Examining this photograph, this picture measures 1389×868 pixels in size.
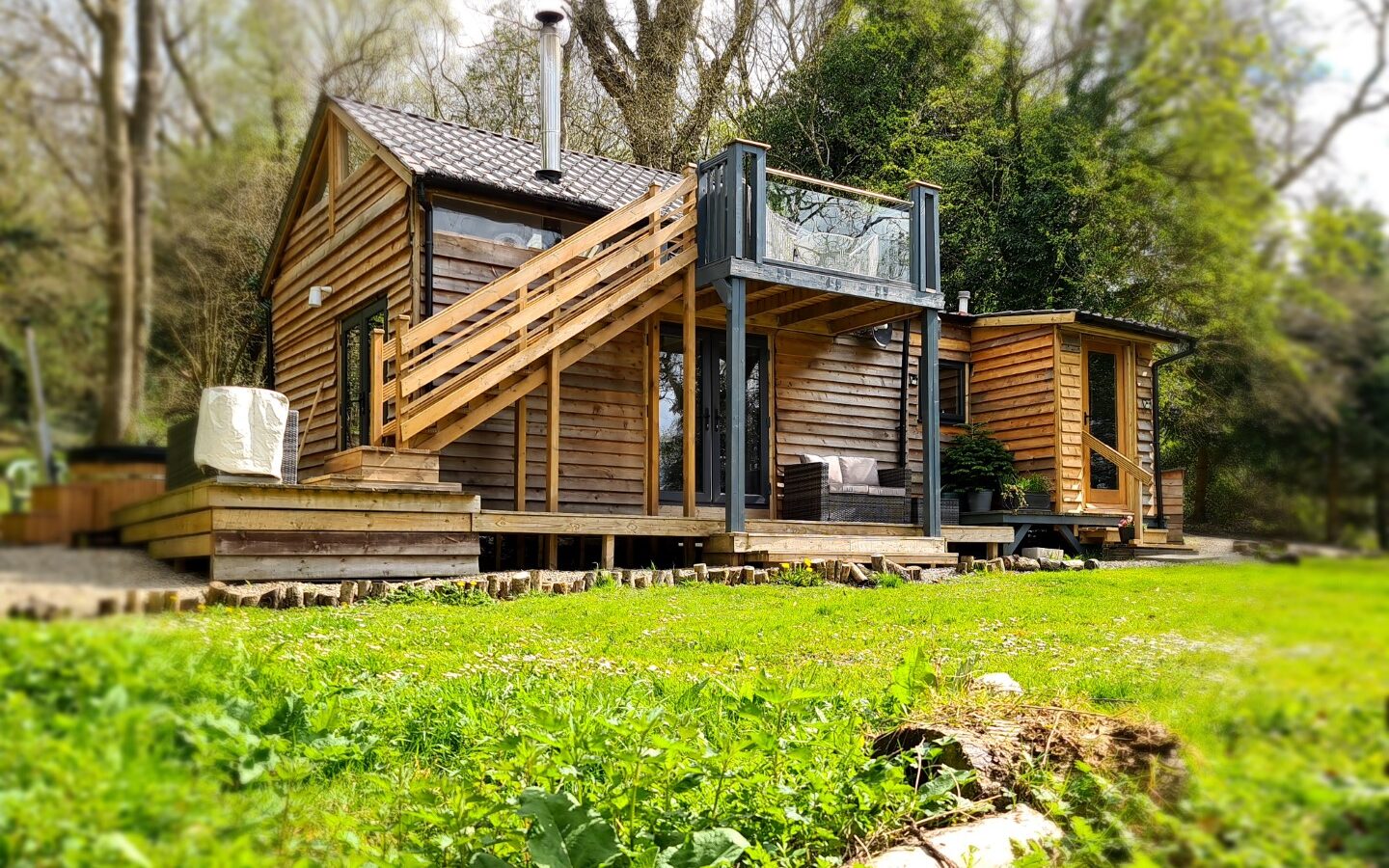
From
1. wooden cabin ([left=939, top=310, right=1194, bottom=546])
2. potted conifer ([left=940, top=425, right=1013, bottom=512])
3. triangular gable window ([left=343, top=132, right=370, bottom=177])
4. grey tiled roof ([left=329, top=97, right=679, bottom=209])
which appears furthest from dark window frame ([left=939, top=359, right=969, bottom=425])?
triangular gable window ([left=343, top=132, right=370, bottom=177])

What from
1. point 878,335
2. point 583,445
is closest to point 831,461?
point 878,335

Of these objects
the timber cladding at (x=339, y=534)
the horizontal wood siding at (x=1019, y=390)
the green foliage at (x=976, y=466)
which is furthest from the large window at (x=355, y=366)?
the horizontal wood siding at (x=1019, y=390)

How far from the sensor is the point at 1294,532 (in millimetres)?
958

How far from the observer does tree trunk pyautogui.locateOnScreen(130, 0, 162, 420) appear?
917 mm

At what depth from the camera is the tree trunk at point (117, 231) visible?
2.94 ft

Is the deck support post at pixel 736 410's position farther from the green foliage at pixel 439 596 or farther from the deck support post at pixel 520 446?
the green foliage at pixel 439 596

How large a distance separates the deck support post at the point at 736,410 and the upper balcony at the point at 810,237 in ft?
0.97

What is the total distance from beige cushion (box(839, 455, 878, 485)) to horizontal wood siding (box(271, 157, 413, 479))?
596cm

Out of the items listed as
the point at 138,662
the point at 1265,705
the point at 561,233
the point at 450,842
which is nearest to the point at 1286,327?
the point at 1265,705

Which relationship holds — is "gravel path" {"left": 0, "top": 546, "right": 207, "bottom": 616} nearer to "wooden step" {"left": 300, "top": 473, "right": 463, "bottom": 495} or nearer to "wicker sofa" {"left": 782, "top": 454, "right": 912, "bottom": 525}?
"wooden step" {"left": 300, "top": 473, "right": 463, "bottom": 495}

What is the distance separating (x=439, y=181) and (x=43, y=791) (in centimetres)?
1132

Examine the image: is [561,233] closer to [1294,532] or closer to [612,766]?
[612,766]

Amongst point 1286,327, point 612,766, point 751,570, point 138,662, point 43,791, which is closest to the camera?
point 43,791

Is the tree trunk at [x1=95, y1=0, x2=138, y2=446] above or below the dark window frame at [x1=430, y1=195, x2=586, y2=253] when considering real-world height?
below
